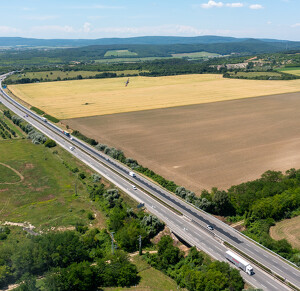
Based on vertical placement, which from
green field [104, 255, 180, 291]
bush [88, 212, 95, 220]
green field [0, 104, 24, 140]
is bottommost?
green field [104, 255, 180, 291]

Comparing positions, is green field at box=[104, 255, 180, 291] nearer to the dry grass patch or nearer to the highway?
the highway

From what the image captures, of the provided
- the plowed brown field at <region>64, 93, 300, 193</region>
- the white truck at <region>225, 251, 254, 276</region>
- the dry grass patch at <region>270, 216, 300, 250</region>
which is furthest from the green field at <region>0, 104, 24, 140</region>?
the dry grass patch at <region>270, 216, 300, 250</region>

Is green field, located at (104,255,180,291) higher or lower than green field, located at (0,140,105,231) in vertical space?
lower

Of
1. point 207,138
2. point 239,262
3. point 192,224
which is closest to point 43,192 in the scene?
point 192,224

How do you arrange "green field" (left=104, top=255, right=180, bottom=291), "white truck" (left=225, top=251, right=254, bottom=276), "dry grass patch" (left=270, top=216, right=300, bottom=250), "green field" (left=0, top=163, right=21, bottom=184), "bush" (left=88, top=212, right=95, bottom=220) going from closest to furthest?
"green field" (left=104, top=255, right=180, bottom=291)
"white truck" (left=225, top=251, right=254, bottom=276)
"dry grass patch" (left=270, top=216, right=300, bottom=250)
"bush" (left=88, top=212, right=95, bottom=220)
"green field" (left=0, top=163, right=21, bottom=184)

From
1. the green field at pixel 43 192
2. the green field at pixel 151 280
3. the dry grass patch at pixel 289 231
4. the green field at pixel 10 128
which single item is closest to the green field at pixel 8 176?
the green field at pixel 43 192

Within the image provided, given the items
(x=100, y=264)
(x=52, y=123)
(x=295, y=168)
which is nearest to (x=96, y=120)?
(x=52, y=123)
